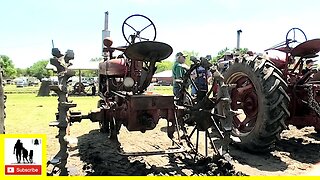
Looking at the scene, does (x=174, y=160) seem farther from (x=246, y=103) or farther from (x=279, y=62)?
(x=279, y=62)

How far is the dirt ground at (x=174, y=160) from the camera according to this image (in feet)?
14.3

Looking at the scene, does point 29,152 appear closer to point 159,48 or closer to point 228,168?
point 159,48

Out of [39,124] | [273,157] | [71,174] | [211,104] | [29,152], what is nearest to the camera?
[29,152]

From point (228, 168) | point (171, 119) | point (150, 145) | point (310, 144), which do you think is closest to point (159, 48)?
point (171, 119)

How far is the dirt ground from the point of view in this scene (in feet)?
14.3

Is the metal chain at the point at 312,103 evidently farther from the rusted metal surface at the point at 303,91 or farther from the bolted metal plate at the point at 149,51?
the bolted metal plate at the point at 149,51

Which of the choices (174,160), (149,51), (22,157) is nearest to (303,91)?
Result: (174,160)

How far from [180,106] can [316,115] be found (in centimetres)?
222

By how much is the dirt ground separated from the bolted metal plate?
3.94 ft

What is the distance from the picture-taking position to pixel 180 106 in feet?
16.6

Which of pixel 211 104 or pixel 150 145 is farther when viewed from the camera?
pixel 150 145

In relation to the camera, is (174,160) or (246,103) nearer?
(174,160)

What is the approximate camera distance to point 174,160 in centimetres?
496

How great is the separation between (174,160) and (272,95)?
1.68 metres
